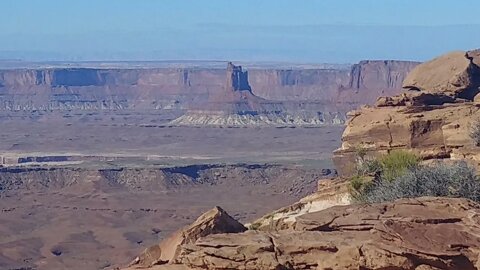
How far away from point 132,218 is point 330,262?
86.5 m

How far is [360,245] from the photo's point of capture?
13930mm

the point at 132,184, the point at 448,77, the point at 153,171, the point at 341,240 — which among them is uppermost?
the point at 448,77

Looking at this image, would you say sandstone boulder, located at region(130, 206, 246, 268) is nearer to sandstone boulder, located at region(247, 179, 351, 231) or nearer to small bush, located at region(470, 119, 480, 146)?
sandstone boulder, located at region(247, 179, 351, 231)

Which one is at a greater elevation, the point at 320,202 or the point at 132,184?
the point at 320,202

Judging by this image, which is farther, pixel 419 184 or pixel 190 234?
pixel 419 184

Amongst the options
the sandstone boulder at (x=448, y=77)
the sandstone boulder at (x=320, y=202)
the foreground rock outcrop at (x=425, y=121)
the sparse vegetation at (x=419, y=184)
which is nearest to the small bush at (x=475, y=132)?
the foreground rock outcrop at (x=425, y=121)

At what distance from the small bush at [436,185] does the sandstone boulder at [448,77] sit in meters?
12.0

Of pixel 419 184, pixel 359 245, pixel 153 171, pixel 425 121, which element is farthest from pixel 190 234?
pixel 153 171

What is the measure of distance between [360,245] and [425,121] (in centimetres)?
1577

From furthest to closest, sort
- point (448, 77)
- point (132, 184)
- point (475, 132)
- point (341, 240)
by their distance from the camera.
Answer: point (132, 184)
point (448, 77)
point (475, 132)
point (341, 240)

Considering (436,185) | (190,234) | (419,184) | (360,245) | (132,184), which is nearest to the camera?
(360,245)

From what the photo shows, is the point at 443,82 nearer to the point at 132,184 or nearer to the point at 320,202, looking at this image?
the point at 320,202

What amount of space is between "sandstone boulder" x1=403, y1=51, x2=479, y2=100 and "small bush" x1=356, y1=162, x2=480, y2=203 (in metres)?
12.0

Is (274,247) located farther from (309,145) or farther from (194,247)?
(309,145)
